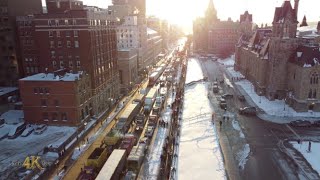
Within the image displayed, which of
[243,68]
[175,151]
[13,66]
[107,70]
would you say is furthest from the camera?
[243,68]

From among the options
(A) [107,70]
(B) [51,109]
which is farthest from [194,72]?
(B) [51,109]

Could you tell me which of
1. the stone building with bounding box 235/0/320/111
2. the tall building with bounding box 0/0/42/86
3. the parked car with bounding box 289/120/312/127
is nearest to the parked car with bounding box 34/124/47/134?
the tall building with bounding box 0/0/42/86

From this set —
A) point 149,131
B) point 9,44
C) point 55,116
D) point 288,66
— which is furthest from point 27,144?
point 288,66

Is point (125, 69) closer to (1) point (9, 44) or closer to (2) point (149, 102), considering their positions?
(2) point (149, 102)

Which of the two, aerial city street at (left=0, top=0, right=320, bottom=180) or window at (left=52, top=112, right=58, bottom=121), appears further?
window at (left=52, top=112, right=58, bottom=121)

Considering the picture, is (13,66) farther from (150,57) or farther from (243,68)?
(243,68)

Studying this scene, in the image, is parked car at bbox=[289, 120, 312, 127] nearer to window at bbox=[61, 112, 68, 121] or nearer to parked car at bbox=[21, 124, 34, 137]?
window at bbox=[61, 112, 68, 121]

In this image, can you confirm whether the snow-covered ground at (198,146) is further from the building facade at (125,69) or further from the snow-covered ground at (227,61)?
the snow-covered ground at (227,61)
